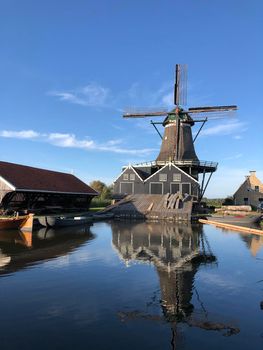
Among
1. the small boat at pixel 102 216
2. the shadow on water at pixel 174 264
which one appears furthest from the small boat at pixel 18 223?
the small boat at pixel 102 216

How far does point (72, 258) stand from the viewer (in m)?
15.1

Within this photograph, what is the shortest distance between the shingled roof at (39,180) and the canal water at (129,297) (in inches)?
500

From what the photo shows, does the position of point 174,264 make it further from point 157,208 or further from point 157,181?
point 157,181

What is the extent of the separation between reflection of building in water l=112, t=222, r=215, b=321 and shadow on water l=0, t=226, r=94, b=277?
254 centimetres

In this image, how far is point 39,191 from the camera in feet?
103

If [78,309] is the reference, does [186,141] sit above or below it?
above

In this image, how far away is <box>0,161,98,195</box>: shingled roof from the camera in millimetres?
29844

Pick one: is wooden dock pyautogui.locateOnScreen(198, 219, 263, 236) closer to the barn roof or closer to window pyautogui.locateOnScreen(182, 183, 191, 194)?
window pyautogui.locateOnScreen(182, 183, 191, 194)

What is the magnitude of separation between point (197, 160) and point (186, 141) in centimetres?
325

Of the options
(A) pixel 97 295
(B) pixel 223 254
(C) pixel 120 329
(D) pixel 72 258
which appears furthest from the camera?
(B) pixel 223 254

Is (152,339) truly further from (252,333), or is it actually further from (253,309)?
(253,309)

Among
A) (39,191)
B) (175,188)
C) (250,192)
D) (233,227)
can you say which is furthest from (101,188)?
(233,227)

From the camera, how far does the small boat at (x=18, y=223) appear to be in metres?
23.5

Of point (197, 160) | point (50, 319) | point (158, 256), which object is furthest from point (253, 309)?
point (197, 160)
